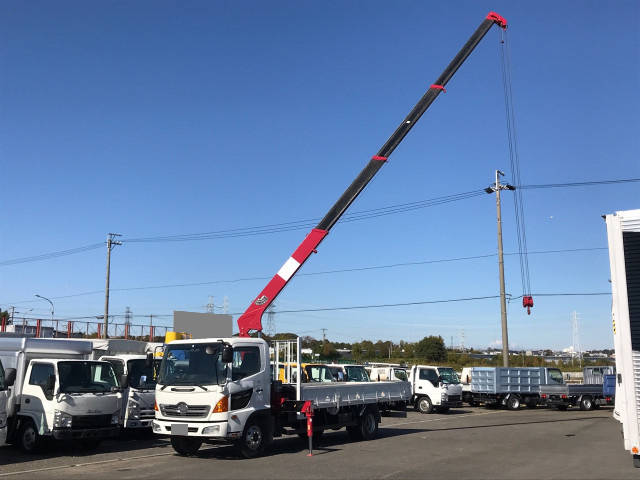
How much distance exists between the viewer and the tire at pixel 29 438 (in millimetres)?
13016

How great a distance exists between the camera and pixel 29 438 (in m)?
13.1

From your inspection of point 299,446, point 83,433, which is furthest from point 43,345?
point 299,446

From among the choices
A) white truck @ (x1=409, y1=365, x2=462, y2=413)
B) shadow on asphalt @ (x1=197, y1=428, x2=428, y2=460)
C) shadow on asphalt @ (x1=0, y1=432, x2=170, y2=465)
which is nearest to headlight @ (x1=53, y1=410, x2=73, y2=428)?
shadow on asphalt @ (x1=0, y1=432, x2=170, y2=465)

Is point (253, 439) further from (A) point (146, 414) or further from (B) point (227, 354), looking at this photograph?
(A) point (146, 414)

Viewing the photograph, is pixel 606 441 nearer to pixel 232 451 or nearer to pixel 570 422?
pixel 570 422

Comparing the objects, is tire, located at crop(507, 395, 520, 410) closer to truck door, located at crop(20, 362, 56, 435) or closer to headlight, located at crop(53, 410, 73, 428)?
headlight, located at crop(53, 410, 73, 428)

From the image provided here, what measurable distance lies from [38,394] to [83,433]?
1341 mm

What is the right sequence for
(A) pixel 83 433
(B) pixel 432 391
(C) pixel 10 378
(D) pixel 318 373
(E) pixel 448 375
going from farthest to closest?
(E) pixel 448 375 < (B) pixel 432 391 < (D) pixel 318 373 < (A) pixel 83 433 < (C) pixel 10 378

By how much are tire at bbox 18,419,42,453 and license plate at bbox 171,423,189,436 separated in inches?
130

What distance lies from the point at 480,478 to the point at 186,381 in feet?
19.7

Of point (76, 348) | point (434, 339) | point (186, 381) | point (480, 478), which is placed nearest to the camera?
point (480, 478)

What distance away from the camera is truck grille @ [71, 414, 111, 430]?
1261cm

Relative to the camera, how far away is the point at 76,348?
14375 millimetres

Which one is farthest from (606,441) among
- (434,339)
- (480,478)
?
(434,339)
